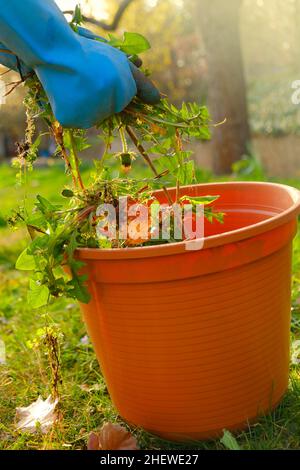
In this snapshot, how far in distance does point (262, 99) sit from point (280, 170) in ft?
9.41

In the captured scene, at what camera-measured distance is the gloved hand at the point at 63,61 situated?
0.98 meters

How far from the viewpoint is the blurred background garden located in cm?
139

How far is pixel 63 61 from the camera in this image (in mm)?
992

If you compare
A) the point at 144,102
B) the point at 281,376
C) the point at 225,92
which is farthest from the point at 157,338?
the point at 225,92

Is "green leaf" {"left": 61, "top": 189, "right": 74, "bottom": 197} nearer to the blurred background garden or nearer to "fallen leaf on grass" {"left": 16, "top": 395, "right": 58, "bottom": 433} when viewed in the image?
the blurred background garden

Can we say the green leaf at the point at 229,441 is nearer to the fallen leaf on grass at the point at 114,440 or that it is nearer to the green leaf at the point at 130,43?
the fallen leaf on grass at the point at 114,440

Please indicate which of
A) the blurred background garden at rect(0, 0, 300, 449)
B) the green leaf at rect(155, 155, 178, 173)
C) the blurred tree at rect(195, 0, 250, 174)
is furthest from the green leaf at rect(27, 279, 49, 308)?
the blurred tree at rect(195, 0, 250, 174)

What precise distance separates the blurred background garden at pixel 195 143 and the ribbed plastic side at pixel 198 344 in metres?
0.07

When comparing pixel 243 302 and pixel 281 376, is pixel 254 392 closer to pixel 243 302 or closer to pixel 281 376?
pixel 281 376

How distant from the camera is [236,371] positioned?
3.86 feet

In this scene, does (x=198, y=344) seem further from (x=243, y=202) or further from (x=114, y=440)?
(x=243, y=202)

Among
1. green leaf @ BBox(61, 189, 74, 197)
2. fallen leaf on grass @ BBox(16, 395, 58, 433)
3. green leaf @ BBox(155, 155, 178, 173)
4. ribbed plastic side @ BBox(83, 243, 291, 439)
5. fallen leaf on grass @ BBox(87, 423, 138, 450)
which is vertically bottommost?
fallen leaf on grass @ BBox(16, 395, 58, 433)

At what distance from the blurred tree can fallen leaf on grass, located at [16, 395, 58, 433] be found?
147 inches

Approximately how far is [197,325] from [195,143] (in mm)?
5480
